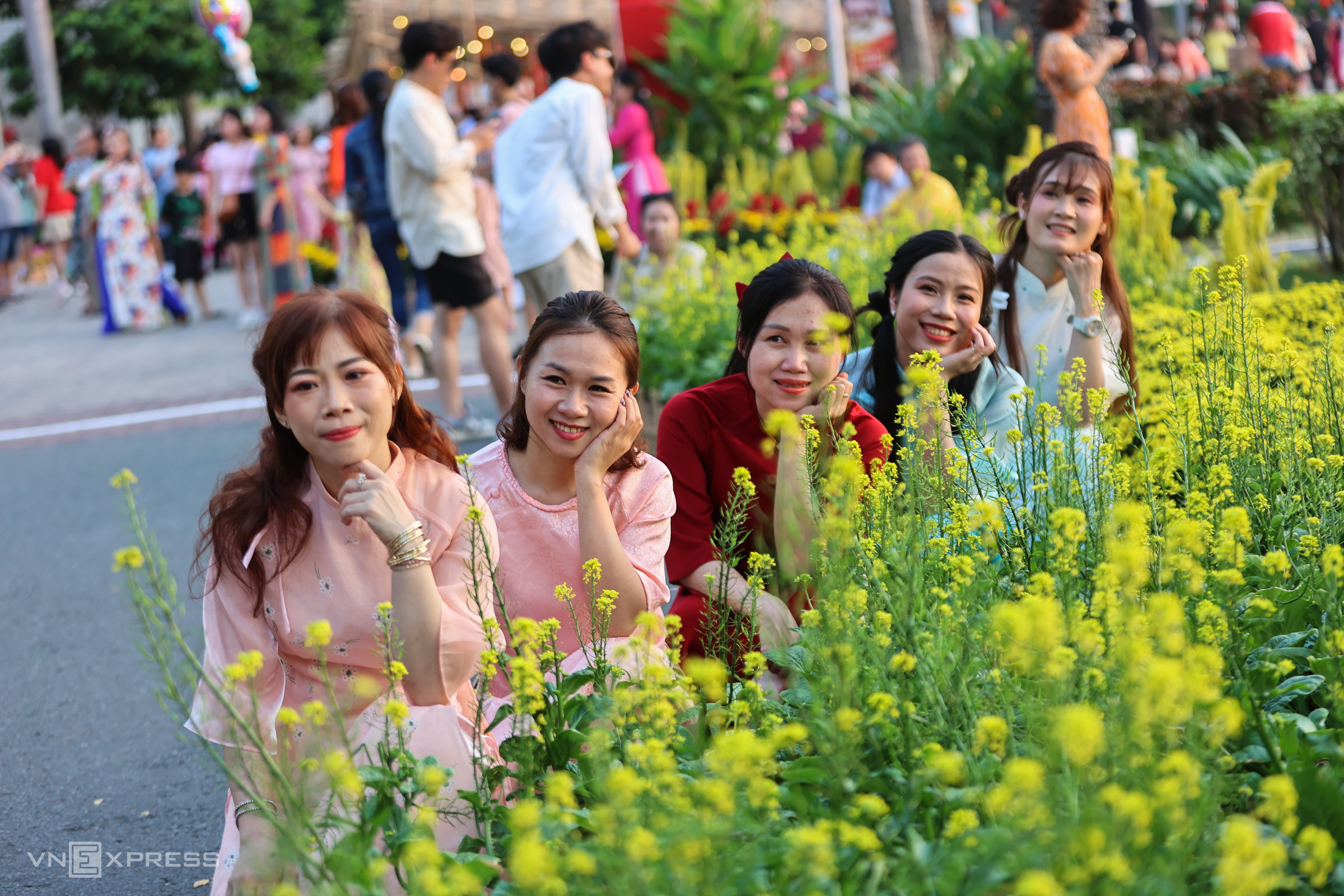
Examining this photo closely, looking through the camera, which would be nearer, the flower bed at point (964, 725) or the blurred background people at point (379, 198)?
the flower bed at point (964, 725)

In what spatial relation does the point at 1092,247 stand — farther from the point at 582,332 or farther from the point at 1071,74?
the point at 1071,74

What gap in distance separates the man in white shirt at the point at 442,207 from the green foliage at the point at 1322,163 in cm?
442

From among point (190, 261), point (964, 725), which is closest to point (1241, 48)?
point (190, 261)

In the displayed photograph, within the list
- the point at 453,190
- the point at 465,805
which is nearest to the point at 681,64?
the point at 453,190

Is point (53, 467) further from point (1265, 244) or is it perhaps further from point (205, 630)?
point (1265, 244)

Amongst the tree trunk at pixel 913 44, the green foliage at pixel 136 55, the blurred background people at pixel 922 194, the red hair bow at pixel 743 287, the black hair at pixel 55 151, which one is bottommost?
the red hair bow at pixel 743 287

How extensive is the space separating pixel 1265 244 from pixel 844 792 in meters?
5.03

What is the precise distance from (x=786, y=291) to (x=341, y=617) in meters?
1.21

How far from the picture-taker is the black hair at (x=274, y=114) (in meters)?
11.2

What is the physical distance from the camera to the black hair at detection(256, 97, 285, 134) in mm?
11234

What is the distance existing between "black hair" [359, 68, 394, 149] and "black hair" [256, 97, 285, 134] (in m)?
3.55

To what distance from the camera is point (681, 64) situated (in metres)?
12.3

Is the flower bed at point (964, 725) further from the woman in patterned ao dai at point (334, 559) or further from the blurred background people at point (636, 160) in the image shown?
the blurred background people at point (636, 160)

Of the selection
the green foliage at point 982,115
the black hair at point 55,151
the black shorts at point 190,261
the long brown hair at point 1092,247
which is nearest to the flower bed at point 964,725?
the long brown hair at point 1092,247
